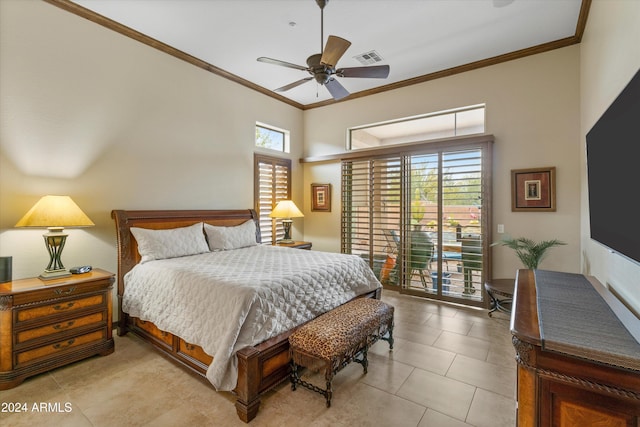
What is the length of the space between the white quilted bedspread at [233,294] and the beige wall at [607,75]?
2.08 m

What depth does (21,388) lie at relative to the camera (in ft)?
7.69

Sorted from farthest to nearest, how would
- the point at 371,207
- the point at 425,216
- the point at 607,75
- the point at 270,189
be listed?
the point at 270,189
the point at 371,207
the point at 425,216
the point at 607,75

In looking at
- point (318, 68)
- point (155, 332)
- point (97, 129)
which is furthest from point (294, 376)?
point (97, 129)

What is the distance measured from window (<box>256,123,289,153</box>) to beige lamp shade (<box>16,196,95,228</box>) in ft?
9.87

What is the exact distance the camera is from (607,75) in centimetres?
240

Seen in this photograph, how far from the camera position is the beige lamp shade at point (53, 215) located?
2.57 metres

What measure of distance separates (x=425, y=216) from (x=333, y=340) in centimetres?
305

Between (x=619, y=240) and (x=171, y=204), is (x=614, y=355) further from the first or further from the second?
(x=171, y=204)

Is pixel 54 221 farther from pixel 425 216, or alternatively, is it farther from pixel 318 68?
pixel 425 216

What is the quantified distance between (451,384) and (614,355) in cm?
157

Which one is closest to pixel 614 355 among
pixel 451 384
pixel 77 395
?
pixel 451 384

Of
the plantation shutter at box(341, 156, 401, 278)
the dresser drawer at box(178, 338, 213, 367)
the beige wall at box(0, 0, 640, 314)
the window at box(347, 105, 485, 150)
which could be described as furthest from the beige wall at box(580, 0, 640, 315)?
the dresser drawer at box(178, 338, 213, 367)

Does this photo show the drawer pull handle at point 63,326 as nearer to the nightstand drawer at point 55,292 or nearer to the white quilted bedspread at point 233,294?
the nightstand drawer at point 55,292

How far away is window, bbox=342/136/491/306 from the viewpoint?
422cm
